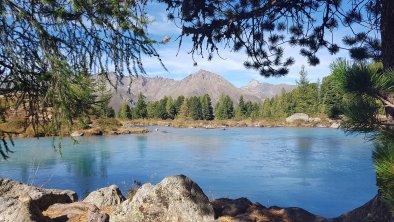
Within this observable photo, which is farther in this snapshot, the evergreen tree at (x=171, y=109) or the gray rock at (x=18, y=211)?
the evergreen tree at (x=171, y=109)

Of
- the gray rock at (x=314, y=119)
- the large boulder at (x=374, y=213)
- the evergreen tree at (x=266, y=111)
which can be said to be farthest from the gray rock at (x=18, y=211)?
the evergreen tree at (x=266, y=111)

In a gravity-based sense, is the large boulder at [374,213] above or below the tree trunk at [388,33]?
below

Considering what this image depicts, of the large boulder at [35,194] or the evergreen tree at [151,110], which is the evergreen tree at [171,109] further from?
the large boulder at [35,194]

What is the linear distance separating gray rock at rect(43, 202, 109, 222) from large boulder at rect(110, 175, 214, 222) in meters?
0.23

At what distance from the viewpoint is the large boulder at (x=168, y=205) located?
18.7ft

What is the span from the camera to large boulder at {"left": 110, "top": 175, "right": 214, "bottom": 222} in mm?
5695

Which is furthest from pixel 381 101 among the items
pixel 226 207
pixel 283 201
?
pixel 283 201

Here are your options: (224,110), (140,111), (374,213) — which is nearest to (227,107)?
(224,110)

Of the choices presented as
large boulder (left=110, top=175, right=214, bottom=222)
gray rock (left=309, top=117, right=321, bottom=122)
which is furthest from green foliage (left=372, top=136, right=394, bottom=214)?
gray rock (left=309, top=117, right=321, bottom=122)

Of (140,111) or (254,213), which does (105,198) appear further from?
(140,111)

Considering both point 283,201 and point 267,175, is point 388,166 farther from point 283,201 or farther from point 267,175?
point 267,175

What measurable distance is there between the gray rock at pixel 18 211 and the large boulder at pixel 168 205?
1141 mm

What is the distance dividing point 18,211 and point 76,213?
1185mm

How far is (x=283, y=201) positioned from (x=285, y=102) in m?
72.3
